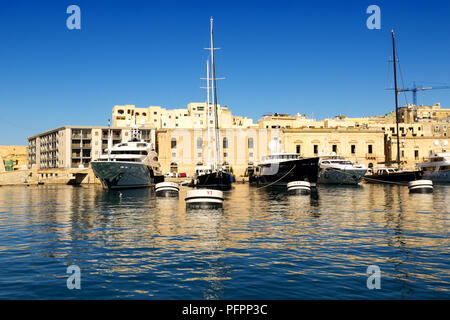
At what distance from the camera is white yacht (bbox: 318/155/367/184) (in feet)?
205

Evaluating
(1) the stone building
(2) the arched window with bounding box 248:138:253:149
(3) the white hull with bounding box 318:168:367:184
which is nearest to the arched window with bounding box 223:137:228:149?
(2) the arched window with bounding box 248:138:253:149

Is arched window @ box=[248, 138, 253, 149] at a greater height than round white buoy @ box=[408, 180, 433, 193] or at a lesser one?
greater

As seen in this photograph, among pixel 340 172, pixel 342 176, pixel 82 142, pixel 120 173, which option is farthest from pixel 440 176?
pixel 82 142

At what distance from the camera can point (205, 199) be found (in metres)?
28.7

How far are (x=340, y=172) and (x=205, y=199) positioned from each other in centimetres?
3929

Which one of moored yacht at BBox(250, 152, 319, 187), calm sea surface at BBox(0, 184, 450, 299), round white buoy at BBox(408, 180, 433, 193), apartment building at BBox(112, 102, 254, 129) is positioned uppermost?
apartment building at BBox(112, 102, 254, 129)

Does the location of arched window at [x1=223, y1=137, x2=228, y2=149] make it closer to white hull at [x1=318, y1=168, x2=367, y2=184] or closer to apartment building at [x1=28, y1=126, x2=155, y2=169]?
apartment building at [x1=28, y1=126, x2=155, y2=169]

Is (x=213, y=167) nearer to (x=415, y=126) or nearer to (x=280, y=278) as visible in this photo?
(x=280, y=278)

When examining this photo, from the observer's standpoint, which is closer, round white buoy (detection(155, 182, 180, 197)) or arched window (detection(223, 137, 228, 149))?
round white buoy (detection(155, 182, 180, 197))

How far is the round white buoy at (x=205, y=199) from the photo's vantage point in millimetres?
28750

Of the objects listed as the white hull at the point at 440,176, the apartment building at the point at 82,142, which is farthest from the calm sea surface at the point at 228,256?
the apartment building at the point at 82,142

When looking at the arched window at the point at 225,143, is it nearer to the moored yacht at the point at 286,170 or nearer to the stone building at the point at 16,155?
the moored yacht at the point at 286,170

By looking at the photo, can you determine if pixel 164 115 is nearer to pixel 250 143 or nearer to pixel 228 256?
pixel 250 143
